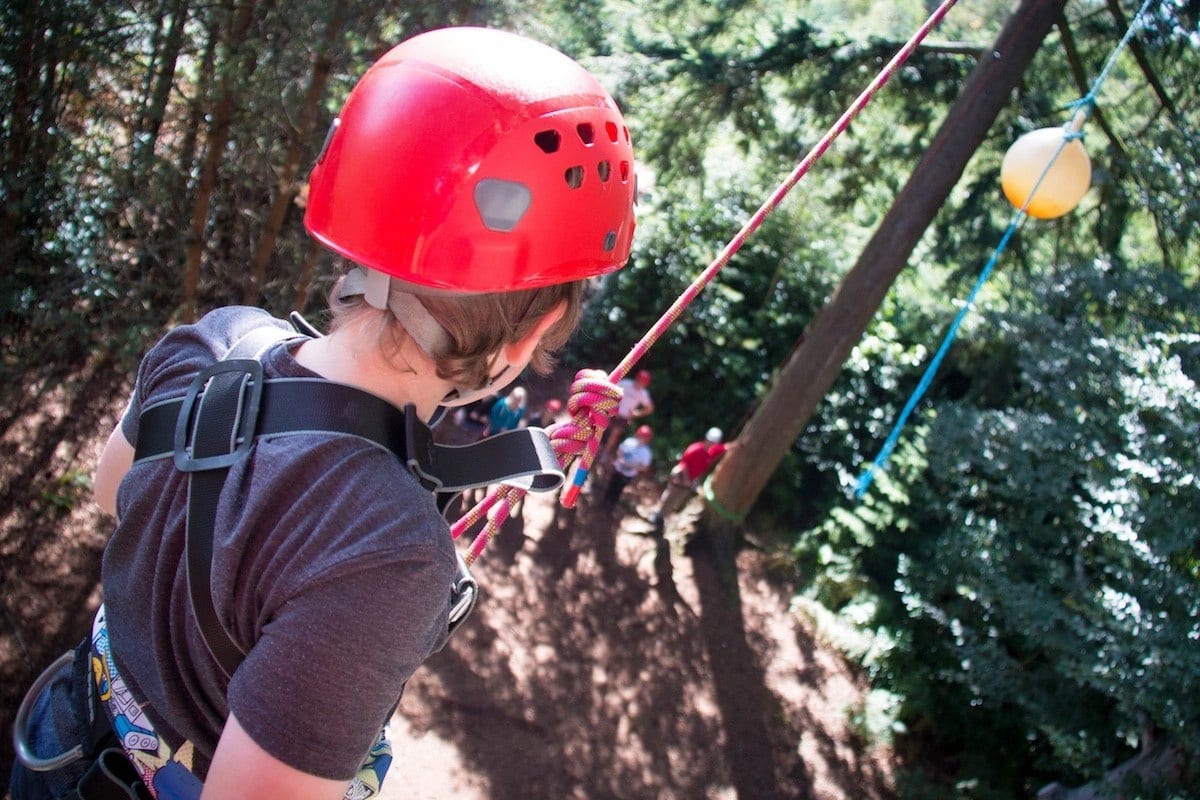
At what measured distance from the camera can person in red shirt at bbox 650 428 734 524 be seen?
8.73 metres

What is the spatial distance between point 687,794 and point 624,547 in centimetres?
277

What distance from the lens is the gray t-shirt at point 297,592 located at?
994 millimetres

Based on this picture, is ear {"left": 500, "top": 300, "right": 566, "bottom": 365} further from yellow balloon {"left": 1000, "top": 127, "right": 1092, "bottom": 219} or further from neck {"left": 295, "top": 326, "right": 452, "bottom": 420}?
yellow balloon {"left": 1000, "top": 127, "right": 1092, "bottom": 219}

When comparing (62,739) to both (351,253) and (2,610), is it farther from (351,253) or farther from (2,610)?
(2,610)

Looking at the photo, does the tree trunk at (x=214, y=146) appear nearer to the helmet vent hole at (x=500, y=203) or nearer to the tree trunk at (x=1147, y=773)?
the helmet vent hole at (x=500, y=203)

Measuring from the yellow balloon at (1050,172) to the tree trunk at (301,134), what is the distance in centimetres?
425

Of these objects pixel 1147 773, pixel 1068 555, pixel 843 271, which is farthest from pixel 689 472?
pixel 1147 773

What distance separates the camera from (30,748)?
1.48 metres

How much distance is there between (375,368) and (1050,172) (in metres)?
5.52

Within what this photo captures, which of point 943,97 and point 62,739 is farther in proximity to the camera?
point 943,97

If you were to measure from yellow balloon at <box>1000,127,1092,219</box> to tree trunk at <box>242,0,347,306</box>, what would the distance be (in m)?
4.25

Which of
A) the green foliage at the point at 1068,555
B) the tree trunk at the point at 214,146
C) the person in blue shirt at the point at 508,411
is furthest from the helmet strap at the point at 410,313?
the person in blue shirt at the point at 508,411

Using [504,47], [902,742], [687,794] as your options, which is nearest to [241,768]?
[504,47]

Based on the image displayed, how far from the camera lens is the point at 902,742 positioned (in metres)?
7.08
